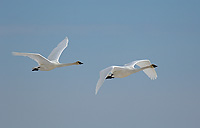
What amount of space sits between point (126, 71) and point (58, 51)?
6506mm

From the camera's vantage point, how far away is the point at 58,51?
103 ft

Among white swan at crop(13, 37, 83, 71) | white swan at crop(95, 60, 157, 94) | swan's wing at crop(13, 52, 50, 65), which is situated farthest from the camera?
white swan at crop(13, 37, 83, 71)

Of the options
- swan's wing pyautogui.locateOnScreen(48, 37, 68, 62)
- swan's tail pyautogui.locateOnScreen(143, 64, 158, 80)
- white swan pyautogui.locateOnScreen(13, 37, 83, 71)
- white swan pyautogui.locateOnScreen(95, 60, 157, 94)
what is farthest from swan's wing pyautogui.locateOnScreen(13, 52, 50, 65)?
swan's tail pyautogui.locateOnScreen(143, 64, 158, 80)

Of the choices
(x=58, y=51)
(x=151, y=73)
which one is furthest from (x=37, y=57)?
(x=151, y=73)

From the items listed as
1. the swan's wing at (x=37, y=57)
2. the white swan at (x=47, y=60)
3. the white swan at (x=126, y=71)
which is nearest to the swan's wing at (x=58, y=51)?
the white swan at (x=47, y=60)

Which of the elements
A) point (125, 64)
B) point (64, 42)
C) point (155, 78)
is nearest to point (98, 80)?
point (125, 64)

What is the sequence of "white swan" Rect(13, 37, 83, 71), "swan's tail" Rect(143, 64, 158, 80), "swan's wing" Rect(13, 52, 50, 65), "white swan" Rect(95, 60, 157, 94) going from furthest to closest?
"swan's tail" Rect(143, 64, 158, 80) < "white swan" Rect(13, 37, 83, 71) < "swan's wing" Rect(13, 52, 50, 65) < "white swan" Rect(95, 60, 157, 94)

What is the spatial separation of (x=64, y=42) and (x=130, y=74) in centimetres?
749

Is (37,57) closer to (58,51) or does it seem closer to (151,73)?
(58,51)

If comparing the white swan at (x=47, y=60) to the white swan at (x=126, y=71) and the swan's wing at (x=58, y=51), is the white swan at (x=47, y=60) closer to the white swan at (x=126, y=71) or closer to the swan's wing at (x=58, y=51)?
the swan's wing at (x=58, y=51)

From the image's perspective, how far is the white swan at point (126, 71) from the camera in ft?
77.3

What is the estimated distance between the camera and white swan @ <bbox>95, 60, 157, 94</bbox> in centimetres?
2357

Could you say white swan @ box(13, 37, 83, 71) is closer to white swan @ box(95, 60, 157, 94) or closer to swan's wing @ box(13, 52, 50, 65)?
swan's wing @ box(13, 52, 50, 65)

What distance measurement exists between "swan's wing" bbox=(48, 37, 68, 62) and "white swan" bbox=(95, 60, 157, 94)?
16.5 ft
